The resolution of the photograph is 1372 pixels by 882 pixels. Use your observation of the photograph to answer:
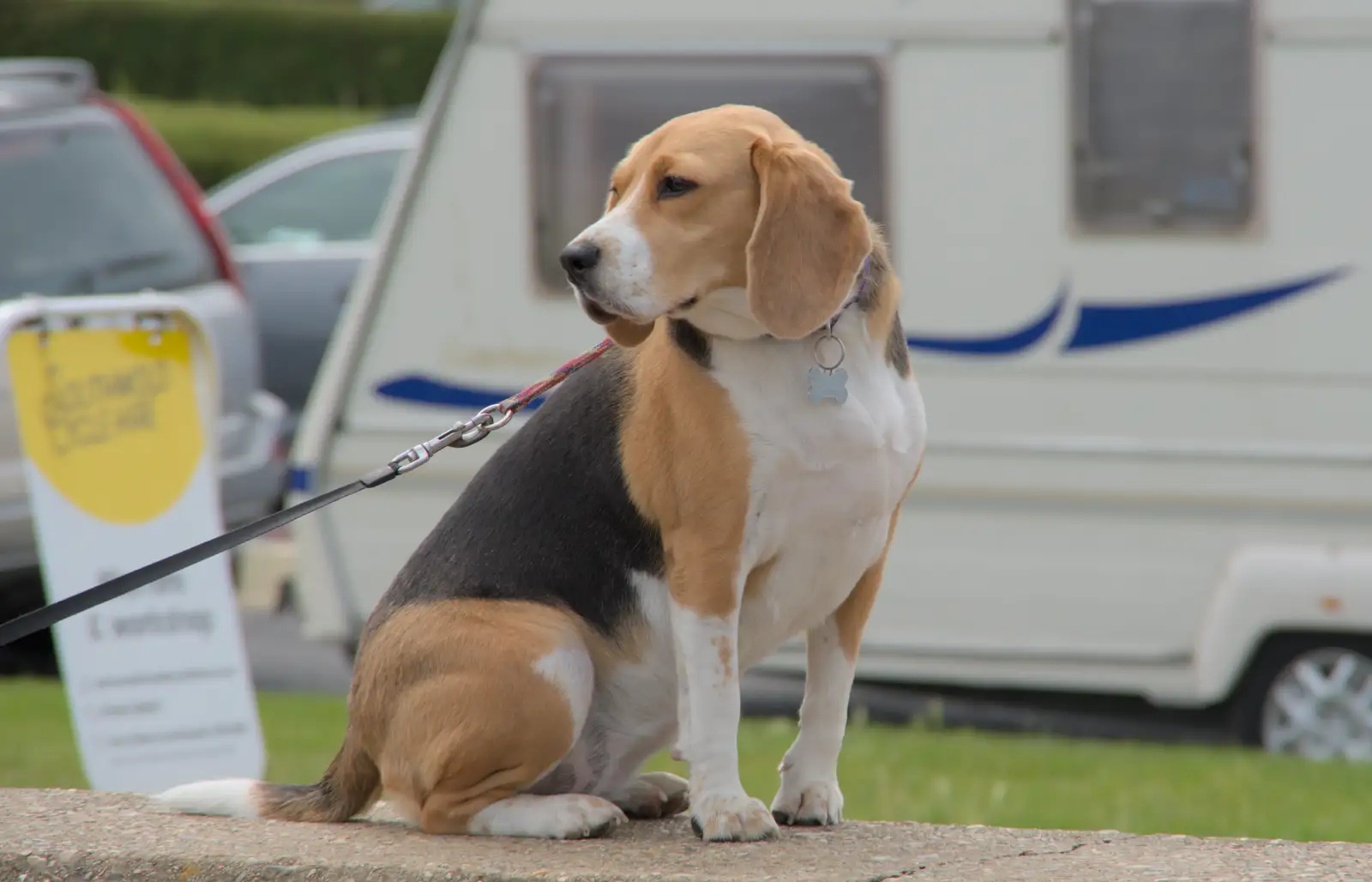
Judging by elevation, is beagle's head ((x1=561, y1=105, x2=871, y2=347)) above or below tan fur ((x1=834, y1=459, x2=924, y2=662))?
above

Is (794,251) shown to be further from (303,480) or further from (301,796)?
(303,480)

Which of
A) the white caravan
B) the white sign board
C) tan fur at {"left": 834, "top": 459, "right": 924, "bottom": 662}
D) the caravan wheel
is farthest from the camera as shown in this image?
the caravan wheel

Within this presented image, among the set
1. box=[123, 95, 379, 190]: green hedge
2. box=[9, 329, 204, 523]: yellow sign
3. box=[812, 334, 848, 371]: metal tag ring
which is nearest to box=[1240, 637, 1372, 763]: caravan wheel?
box=[9, 329, 204, 523]: yellow sign

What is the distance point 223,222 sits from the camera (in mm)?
12312

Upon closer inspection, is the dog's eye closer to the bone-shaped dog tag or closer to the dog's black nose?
the dog's black nose

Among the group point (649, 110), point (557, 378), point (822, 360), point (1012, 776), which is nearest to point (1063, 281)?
point (649, 110)

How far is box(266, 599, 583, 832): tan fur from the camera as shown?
3.20 meters

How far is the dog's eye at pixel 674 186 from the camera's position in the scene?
3.07 metres

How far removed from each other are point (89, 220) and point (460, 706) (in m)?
5.52

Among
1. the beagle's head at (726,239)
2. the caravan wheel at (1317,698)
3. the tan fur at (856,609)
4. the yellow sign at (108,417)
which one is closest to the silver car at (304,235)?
the yellow sign at (108,417)

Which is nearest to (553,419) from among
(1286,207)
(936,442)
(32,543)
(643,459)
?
(643,459)

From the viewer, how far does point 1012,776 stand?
21.6 ft

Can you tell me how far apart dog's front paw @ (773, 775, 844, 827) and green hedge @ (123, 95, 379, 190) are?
20.8 metres

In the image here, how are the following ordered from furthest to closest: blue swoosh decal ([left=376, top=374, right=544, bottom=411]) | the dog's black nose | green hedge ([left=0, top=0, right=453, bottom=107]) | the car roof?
green hedge ([left=0, top=0, right=453, bottom=107]), the car roof, blue swoosh decal ([left=376, top=374, right=544, bottom=411]), the dog's black nose
